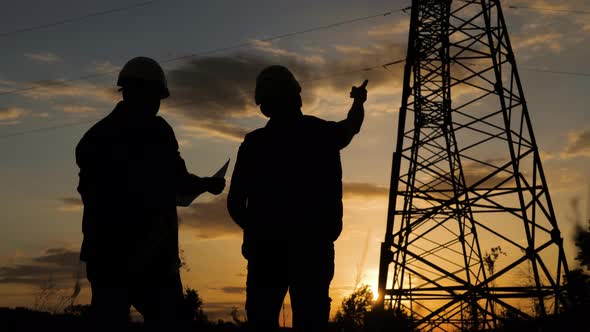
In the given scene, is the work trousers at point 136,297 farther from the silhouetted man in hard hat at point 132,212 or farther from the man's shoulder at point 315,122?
the man's shoulder at point 315,122

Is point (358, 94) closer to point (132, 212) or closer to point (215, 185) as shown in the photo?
point (215, 185)

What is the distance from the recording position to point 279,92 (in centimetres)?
477

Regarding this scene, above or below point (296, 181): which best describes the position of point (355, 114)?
above

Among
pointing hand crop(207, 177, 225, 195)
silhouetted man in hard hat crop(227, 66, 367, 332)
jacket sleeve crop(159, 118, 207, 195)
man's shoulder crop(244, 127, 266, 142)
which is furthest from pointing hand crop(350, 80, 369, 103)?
jacket sleeve crop(159, 118, 207, 195)

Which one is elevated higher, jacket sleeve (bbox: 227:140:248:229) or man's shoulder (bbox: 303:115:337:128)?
man's shoulder (bbox: 303:115:337:128)

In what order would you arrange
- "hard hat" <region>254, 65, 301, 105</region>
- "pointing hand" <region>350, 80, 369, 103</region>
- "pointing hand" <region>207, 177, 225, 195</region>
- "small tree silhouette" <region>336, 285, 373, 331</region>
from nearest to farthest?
1. "hard hat" <region>254, 65, 301, 105</region>
2. "pointing hand" <region>207, 177, 225, 195</region>
3. "pointing hand" <region>350, 80, 369, 103</region>
4. "small tree silhouette" <region>336, 285, 373, 331</region>

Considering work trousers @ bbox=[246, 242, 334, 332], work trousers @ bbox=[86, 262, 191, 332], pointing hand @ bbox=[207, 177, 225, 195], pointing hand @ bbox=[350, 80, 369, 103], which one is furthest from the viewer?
pointing hand @ bbox=[350, 80, 369, 103]

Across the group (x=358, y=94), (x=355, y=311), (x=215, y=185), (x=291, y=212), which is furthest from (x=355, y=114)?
(x=355, y=311)

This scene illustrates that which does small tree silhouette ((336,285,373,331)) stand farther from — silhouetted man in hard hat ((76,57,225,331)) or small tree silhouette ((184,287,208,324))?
silhouetted man in hard hat ((76,57,225,331))

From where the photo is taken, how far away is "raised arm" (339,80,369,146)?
4.80 m

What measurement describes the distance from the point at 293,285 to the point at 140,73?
5.54 ft

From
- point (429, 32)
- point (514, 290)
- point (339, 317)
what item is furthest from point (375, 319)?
point (429, 32)

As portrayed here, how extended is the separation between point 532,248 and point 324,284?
40.4ft

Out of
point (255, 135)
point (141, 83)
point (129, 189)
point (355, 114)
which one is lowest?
point (129, 189)
